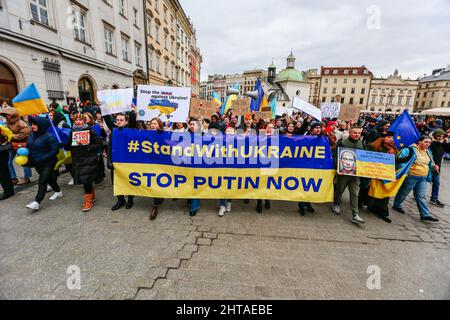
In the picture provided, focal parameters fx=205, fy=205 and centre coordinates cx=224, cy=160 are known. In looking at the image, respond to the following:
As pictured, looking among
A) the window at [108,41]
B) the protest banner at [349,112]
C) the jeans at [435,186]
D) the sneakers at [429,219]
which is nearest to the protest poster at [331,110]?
the protest banner at [349,112]

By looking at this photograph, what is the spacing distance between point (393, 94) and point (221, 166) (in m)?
107

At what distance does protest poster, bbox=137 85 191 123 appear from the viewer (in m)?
4.96

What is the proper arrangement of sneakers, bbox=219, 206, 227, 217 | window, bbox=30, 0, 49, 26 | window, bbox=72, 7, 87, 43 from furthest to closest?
window, bbox=72, 7, 87, 43 → window, bbox=30, 0, 49, 26 → sneakers, bbox=219, 206, 227, 217

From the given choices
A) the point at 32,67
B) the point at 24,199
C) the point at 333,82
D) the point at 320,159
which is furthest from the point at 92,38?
the point at 333,82

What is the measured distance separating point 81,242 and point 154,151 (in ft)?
5.89

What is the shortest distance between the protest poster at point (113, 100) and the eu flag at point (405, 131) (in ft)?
20.5

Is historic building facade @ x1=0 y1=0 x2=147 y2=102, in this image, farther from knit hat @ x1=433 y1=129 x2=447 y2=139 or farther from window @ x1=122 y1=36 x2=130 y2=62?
knit hat @ x1=433 y1=129 x2=447 y2=139

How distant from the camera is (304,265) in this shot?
2.74m

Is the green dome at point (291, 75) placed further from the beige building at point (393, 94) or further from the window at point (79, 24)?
the window at point (79, 24)

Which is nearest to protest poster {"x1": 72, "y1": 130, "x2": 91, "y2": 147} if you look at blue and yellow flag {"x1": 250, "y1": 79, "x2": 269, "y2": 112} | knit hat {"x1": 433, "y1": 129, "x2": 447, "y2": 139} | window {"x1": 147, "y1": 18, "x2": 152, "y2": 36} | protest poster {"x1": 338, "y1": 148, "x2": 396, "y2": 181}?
protest poster {"x1": 338, "y1": 148, "x2": 396, "y2": 181}

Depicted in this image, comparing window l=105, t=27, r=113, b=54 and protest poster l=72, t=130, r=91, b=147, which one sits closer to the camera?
protest poster l=72, t=130, r=91, b=147

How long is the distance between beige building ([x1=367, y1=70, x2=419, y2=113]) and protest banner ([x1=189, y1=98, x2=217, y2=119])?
325 ft

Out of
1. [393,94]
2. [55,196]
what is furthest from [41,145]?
[393,94]

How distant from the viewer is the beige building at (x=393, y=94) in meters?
80.4
